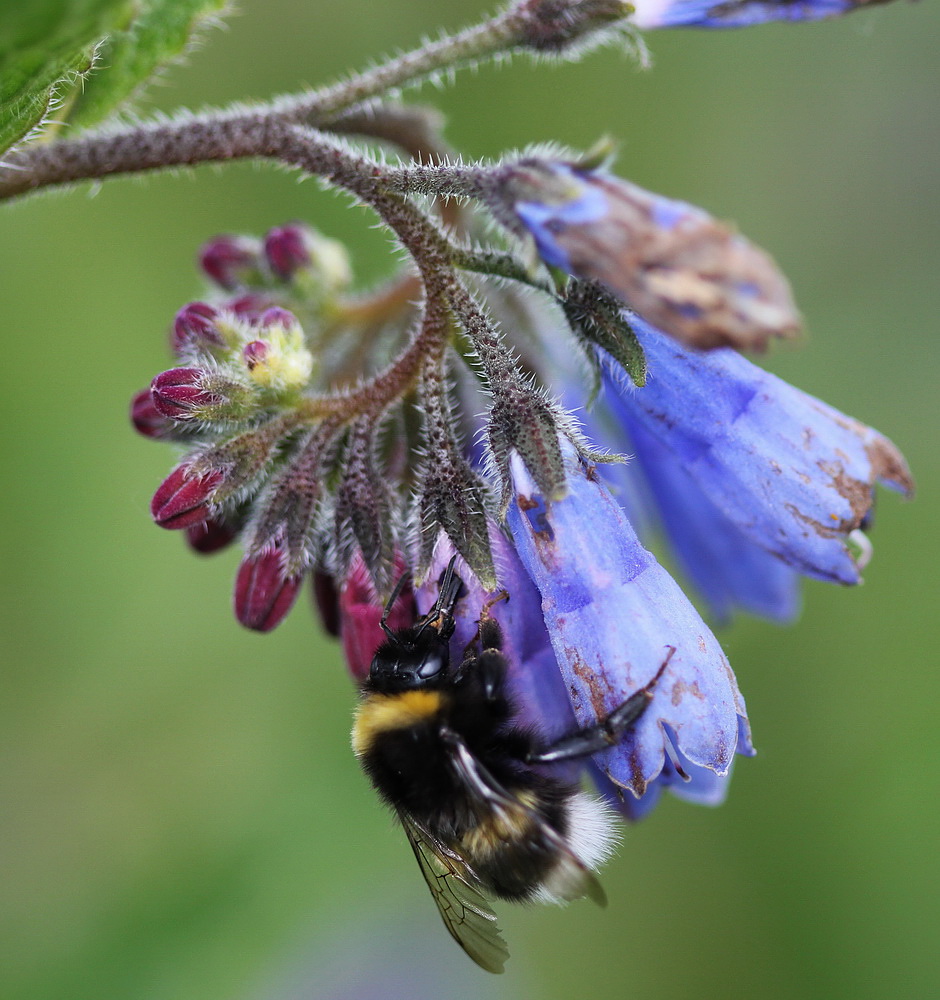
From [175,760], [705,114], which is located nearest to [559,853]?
[175,760]

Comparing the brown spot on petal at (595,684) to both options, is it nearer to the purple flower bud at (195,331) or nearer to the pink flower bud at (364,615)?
the pink flower bud at (364,615)

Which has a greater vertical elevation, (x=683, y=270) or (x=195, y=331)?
(x=195, y=331)

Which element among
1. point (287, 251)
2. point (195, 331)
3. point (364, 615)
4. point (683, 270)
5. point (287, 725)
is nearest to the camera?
point (683, 270)

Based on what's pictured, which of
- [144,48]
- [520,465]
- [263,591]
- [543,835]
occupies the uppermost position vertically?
[144,48]

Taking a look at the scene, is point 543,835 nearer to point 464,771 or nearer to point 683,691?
point 464,771

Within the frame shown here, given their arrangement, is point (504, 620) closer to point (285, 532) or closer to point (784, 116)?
point (285, 532)

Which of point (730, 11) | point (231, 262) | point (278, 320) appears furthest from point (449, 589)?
point (730, 11)

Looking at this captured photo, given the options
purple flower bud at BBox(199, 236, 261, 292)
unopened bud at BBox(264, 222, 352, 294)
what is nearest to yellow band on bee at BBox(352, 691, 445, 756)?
unopened bud at BBox(264, 222, 352, 294)
